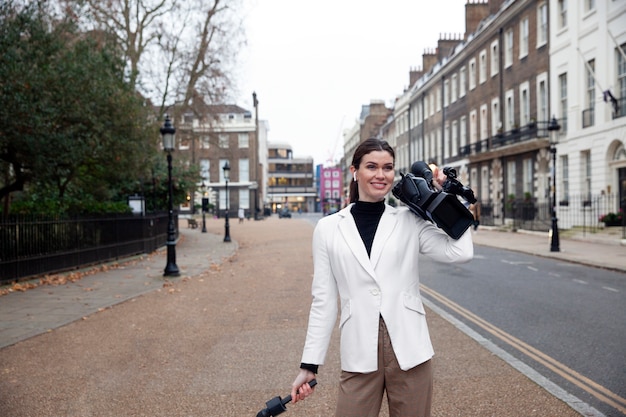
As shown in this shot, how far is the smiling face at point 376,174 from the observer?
256cm

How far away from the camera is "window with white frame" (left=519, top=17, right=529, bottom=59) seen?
3127 cm

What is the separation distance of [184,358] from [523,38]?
1226 inches

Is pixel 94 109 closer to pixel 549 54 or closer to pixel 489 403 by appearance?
pixel 489 403

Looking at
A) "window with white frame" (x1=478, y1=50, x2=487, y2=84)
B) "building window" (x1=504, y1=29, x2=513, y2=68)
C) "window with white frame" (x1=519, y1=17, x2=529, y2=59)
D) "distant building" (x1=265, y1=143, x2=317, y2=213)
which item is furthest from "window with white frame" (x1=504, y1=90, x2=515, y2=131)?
"distant building" (x1=265, y1=143, x2=317, y2=213)

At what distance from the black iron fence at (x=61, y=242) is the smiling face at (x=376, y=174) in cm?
1084

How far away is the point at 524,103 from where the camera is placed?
3181 cm

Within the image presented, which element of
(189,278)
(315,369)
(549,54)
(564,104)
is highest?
(549,54)

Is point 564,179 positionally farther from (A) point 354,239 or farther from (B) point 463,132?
(A) point 354,239

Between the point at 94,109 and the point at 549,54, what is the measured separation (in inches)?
920

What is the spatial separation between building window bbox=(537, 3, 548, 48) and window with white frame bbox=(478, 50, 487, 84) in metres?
7.44

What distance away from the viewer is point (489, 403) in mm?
4328

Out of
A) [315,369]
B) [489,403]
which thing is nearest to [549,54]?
[489,403]

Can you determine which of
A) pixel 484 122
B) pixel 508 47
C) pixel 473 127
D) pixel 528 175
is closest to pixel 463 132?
pixel 473 127

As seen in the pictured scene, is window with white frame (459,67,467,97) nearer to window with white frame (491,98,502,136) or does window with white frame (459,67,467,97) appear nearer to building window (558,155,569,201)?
window with white frame (491,98,502,136)
